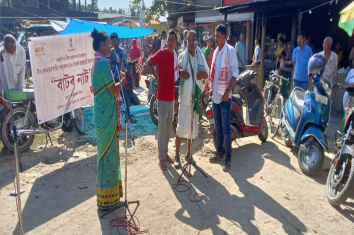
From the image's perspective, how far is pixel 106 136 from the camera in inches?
140

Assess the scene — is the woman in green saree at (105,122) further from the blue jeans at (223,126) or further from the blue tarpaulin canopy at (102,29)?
the blue tarpaulin canopy at (102,29)

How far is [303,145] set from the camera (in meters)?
4.73

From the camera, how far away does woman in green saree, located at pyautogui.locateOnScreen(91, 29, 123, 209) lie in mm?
3424

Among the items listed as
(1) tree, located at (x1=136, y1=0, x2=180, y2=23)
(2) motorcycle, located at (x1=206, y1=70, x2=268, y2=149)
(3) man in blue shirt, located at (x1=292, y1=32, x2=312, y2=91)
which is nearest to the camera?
(2) motorcycle, located at (x1=206, y1=70, x2=268, y2=149)

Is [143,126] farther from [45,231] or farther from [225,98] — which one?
[45,231]

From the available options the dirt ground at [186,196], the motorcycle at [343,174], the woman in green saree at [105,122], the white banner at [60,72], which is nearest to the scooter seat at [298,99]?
the dirt ground at [186,196]

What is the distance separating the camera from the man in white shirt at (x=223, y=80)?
4602mm

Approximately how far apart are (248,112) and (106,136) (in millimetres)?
3242

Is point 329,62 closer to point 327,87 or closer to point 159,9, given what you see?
point 327,87

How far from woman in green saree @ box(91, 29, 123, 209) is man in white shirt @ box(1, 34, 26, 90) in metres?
3.33

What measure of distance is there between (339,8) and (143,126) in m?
7.87

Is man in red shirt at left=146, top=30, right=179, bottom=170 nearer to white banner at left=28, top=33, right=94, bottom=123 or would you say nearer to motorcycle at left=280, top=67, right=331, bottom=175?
white banner at left=28, top=33, right=94, bottom=123

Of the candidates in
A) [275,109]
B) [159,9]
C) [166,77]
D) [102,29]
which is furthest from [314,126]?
[159,9]

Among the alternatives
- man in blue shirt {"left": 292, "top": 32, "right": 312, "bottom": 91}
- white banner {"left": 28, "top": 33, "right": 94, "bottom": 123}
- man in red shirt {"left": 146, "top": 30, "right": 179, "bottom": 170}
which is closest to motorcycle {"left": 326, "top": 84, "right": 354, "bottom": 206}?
man in red shirt {"left": 146, "top": 30, "right": 179, "bottom": 170}
